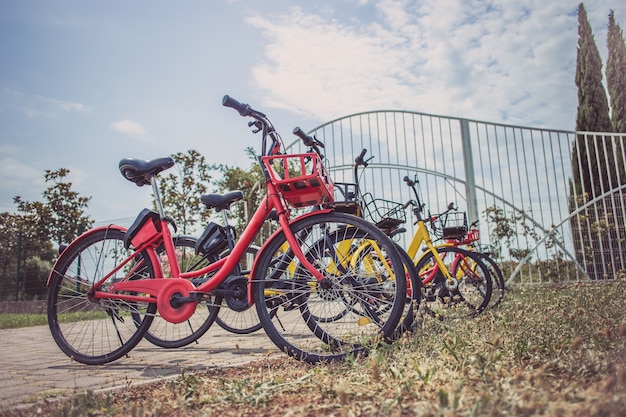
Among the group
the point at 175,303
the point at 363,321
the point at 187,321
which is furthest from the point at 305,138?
the point at 187,321

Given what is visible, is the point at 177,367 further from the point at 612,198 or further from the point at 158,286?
the point at 612,198

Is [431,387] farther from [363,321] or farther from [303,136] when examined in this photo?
[303,136]

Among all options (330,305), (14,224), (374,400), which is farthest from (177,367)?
(14,224)

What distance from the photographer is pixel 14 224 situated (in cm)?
1134

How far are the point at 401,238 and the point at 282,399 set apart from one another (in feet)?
19.0

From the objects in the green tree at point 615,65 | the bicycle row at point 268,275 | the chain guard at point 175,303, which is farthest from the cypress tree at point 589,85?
the chain guard at point 175,303

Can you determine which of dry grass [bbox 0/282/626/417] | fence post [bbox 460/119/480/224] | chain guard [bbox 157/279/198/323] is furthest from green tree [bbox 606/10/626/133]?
chain guard [bbox 157/279/198/323]

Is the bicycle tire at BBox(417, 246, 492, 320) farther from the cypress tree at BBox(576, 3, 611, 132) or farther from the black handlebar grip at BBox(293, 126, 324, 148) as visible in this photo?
the cypress tree at BBox(576, 3, 611, 132)

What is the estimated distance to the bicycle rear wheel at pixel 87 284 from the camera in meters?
3.30

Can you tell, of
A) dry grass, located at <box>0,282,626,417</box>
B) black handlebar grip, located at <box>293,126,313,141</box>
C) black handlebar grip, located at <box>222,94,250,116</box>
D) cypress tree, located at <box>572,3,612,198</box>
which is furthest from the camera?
cypress tree, located at <box>572,3,612,198</box>

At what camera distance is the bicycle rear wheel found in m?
3.30

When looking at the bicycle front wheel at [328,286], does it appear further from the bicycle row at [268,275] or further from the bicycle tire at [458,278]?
the bicycle tire at [458,278]

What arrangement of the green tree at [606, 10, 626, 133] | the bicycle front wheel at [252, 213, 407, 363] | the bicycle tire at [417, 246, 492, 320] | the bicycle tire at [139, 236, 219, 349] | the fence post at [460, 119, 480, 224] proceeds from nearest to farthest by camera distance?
the bicycle front wheel at [252, 213, 407, 363], the bicycle tire at [139, 236, 219, 349], the bicycle tire at [417, 246, 492, 320], the fence post at [460, 119, 480, 224], the green tree at [606, 10, 626, 133]

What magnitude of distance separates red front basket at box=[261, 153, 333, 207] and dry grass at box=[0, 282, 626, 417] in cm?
98
